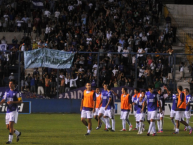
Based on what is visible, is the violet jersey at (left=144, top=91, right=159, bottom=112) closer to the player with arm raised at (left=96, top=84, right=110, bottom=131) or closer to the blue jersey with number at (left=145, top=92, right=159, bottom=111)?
the blue jersey with number at (left=145, top=92, right=159, bottom=111)

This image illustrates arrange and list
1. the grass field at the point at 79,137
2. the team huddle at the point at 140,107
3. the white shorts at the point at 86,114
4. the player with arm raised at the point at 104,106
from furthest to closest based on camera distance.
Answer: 1. the player with arm raised at the point at 104,106
2. the team huddle at the point at 140,107
3. the white shorts at the point at 86,114
4. the grass field at the point at 79,137

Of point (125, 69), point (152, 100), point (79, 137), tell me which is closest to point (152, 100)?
point (152, 100)

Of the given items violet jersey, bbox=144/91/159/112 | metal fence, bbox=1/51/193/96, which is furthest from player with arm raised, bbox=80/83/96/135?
metal fence, bbox=1/51/193/96

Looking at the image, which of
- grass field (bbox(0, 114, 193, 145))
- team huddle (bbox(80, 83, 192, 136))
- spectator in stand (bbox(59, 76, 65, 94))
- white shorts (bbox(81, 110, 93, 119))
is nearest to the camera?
grass field (bbox(0, 114, 193, 145))

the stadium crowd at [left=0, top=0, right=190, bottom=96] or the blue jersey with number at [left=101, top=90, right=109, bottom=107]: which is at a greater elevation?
the stadium crowd at [left=0, top=0, right=190, bottom=96]

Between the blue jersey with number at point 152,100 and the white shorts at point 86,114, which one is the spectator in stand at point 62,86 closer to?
the white shorts at point 86,114

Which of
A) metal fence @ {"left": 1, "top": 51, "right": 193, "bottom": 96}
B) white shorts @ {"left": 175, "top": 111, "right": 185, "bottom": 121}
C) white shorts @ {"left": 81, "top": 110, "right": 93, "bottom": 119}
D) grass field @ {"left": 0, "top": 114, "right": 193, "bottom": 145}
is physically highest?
metal fence @ {"left": 1, "top": 51, "right": 193, "bottom": 96}

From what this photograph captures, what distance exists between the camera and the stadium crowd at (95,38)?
30.6 metres

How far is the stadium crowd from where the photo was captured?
3056 cm

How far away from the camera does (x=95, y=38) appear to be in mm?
35875

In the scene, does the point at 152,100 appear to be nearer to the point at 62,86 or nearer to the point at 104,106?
the point at 104,106

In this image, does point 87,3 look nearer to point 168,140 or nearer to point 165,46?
Result: point 165,46

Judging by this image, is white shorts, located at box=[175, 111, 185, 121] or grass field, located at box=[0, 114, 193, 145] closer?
grass field, located at box=[0, 114, 193, 145]

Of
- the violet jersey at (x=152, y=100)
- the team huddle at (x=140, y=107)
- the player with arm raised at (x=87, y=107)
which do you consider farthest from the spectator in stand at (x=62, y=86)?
the violet jersey at (x=152, y=100)
